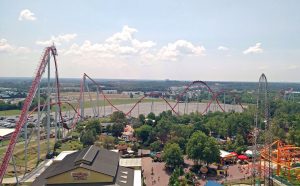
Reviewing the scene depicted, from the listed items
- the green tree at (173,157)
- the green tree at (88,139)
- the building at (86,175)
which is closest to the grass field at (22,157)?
the green tree at (88,139)

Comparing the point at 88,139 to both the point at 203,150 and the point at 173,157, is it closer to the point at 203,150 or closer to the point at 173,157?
the point at 173,157

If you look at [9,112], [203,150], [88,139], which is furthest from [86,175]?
[9,112]

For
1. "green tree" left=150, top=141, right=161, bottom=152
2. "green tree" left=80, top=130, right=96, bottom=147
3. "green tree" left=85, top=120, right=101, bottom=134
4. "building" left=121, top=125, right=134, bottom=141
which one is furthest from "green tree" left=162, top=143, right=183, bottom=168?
"green tree" left=85, top=120, right=101, bottom=134

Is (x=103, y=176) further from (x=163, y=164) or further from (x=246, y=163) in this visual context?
(x=246, y=163)

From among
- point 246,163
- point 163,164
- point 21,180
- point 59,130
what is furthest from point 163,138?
point 21,180

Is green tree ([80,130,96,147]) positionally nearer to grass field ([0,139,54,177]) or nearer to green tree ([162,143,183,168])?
grass field ([0,139,54,177])

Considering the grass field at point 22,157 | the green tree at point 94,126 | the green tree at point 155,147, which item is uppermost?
the green tree at point 94,126

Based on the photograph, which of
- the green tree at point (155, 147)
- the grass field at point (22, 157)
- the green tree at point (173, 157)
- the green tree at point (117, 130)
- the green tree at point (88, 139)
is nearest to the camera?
the grass field at point (22, 157)

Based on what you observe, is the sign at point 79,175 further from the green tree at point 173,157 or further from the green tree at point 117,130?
the green tree at point 117,130

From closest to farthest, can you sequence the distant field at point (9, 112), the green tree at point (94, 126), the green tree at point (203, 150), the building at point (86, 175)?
the building at point (86, 175) < the green tree at point (203, 150) < the green tree at point (94, 126) < the distant field at point (9, 112)
